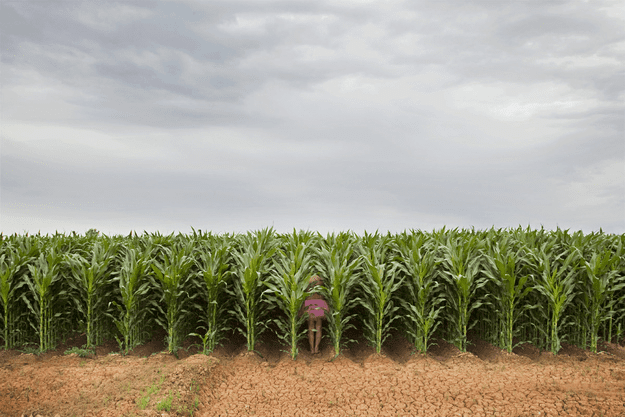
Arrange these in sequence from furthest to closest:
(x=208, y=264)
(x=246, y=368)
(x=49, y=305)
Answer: (x=49, y=305)
(x=208, y=264)
(x=246, y=368)

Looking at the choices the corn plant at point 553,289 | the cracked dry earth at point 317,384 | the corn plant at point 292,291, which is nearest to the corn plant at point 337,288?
the corn plant at point 292,291

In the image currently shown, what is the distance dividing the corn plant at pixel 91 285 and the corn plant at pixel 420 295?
15.7 ft

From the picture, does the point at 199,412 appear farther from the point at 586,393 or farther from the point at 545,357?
the point at 545,357

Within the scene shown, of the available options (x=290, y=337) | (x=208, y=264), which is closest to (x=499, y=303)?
(x=290, y=337)

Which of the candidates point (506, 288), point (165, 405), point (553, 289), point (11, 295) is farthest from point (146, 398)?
point (553, 289)

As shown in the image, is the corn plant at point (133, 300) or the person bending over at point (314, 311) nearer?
the person bending over at point (314, 311)

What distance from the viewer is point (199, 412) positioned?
5.27 metres

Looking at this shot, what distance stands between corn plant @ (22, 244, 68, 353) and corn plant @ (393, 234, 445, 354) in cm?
564

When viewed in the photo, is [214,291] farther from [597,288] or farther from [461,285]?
[597,288]

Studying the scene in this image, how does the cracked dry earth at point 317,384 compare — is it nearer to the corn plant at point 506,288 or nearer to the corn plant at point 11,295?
the corn plant at point 506,288

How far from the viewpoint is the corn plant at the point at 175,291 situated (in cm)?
650

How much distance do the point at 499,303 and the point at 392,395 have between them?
2653mm

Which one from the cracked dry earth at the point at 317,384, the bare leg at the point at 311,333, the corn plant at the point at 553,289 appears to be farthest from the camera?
the corn plant at the point at 553,289

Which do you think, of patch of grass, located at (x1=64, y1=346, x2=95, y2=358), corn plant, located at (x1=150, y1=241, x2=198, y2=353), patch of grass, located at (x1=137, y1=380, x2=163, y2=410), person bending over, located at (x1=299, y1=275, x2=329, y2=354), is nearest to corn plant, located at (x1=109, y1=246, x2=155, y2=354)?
corn plant, located at (x1=150, y1=241, x2=198, y2=353)
